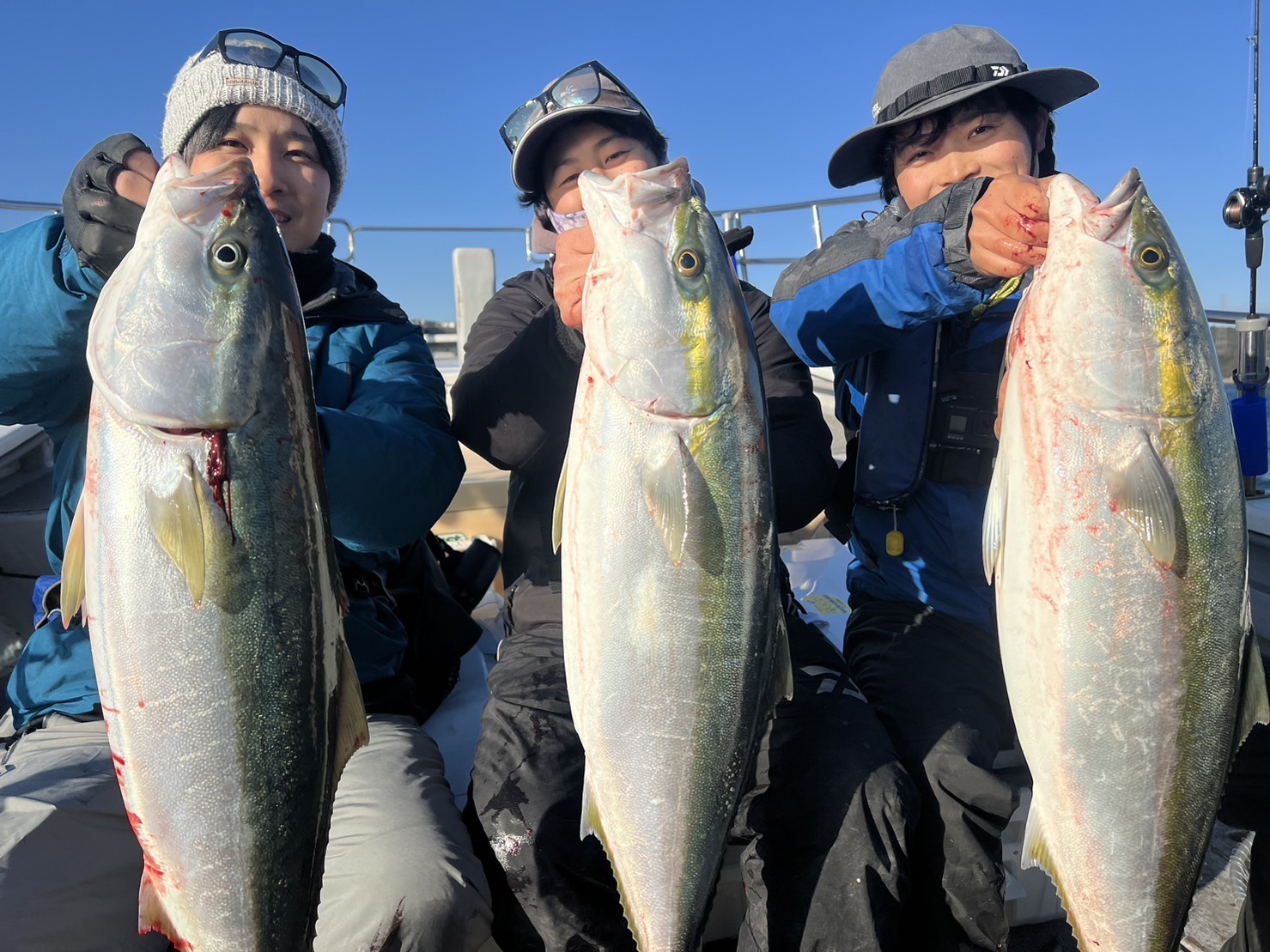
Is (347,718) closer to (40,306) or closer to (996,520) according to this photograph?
(40,306)

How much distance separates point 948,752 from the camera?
246 centimetres

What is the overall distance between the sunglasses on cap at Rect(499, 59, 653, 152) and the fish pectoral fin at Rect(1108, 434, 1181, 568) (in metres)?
2.15

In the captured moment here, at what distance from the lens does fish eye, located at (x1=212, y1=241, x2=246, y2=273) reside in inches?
67.3

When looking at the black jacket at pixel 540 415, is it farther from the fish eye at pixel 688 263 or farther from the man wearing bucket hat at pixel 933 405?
the fish eye at pixel 688 263

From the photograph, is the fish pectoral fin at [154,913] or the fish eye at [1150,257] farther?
the fish eye at [1150,257]

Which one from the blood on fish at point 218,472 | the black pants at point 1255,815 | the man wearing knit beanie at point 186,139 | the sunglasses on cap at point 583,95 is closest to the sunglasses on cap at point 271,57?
the man wearing knit beanie at point 186,139

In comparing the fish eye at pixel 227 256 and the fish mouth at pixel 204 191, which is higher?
the fish mouth at pixel 204 191

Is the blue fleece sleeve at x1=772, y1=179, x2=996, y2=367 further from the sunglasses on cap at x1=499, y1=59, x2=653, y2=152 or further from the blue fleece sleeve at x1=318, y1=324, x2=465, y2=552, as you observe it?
the blue fleece sleeve at x1=318, y1=324, x2=465, y2=552

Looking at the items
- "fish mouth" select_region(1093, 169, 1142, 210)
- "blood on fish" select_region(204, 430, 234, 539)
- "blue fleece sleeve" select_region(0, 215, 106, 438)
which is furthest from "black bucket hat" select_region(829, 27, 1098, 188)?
"blue fleece sleeve" select_region(0, 215, 106, 438)

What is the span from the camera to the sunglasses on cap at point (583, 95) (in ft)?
10.2

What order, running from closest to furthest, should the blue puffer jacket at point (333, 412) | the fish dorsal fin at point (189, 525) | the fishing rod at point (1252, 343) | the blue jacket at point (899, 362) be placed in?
the fish dorsal fin at point (189, 525), the blue puffer jacket at point (333, 412), the blue jacket at point (899, 362), the fishing rod at point (1252, 343)

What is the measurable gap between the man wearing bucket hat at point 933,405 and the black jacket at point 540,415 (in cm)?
24

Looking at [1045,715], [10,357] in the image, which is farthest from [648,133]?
[1045,715]

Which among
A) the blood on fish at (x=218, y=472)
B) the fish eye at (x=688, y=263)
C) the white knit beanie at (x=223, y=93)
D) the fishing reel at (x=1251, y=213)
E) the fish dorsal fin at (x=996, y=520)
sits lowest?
the fish dorsal fin at (x=996, y=520)
